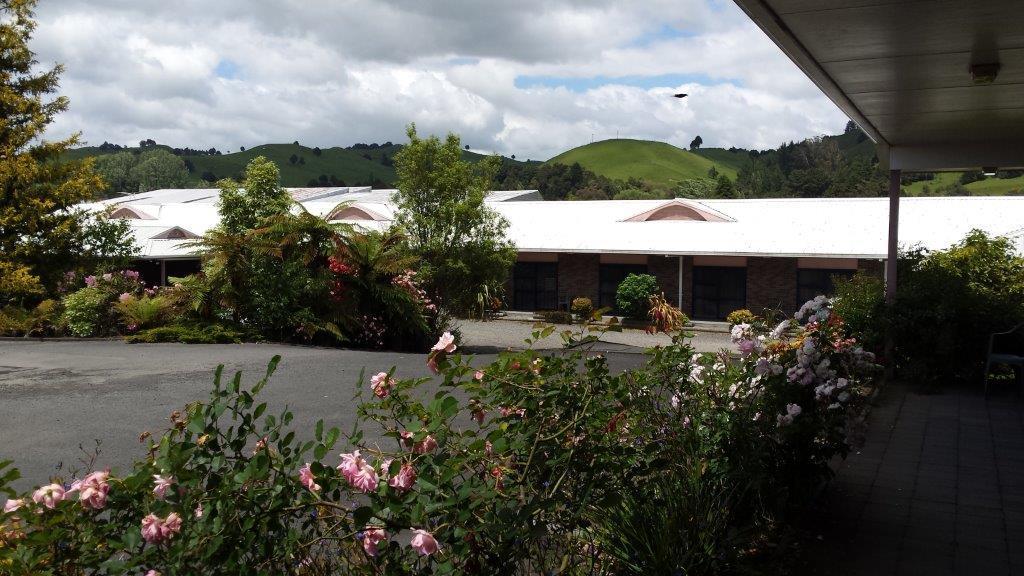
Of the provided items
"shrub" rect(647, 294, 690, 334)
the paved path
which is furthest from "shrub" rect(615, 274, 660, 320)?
the paved path

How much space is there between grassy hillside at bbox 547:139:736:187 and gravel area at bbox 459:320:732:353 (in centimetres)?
10018

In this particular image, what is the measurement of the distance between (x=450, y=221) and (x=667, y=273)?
10184mm

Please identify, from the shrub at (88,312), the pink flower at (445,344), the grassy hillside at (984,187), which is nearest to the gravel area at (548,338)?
the shrub at (88,312)

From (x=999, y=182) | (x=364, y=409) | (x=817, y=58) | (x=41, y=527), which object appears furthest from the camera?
(x=999, y=182)

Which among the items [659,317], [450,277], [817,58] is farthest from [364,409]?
[659,317]

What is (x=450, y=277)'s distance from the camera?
65.6 feet

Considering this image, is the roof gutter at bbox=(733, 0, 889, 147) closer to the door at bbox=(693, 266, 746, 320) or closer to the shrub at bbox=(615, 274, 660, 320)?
the shrub at bbox=(615, 274, 660, 320)

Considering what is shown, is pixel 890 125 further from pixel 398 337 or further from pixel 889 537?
pixel 398 337

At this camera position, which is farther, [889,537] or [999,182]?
[999,182]

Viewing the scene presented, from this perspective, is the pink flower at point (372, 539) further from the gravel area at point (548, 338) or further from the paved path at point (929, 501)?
the gravel area at point (548, 338)

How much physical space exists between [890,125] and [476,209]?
11.6m

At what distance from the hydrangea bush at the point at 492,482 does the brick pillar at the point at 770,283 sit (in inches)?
845

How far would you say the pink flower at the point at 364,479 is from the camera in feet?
9.55

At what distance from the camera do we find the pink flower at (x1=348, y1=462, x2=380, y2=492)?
2.91 m
